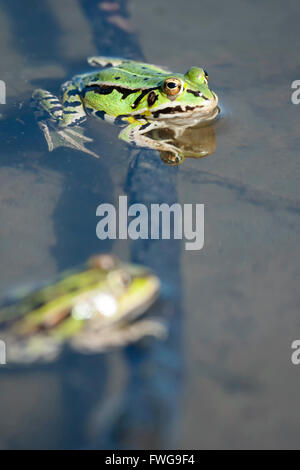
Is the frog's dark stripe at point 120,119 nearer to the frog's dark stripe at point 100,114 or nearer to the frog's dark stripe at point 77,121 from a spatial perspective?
the frog's dark stripe at point 100,114

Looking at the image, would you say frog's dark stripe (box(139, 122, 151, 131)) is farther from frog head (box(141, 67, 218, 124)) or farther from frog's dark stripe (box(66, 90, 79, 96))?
frog's dark stripe (box(66, 90, 79, 96))

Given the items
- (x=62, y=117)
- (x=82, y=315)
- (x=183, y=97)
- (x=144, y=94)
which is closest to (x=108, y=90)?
(x=144, y=94)

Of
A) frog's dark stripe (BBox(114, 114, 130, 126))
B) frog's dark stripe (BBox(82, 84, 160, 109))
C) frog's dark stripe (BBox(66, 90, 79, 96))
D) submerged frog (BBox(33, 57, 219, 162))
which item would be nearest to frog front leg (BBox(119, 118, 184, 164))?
submerged frog (BBox(33, 57, 219, 162))

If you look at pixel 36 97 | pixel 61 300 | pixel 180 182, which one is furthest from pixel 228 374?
pixel 36 97

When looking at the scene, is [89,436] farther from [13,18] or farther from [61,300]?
[13,18]

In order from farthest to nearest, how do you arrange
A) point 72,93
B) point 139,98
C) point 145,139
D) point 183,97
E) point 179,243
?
point 72,93 < point 139,98 < point 183,97 < point 145,139 < point 179,243

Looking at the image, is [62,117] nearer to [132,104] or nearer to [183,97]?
[132,104]

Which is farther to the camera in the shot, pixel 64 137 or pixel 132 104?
pixel 132 104
